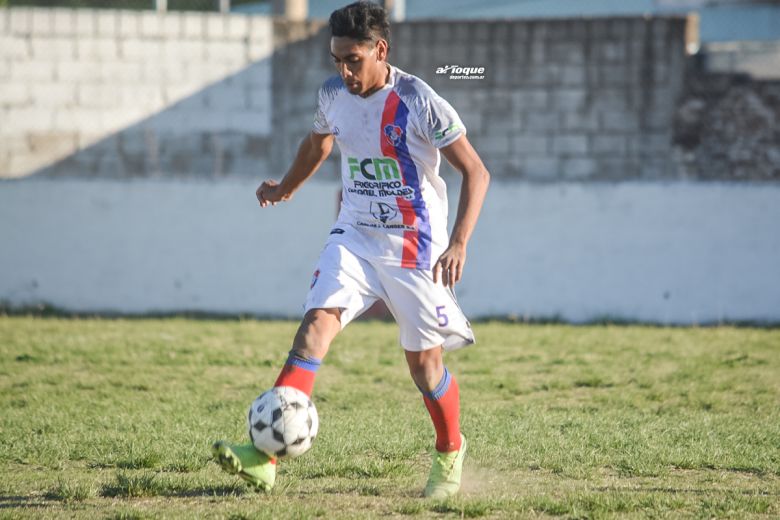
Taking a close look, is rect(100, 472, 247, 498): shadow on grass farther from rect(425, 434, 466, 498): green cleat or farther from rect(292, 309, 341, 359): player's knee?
rect(425, 434, 466, 498): green cleat

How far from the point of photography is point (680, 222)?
12984 mm

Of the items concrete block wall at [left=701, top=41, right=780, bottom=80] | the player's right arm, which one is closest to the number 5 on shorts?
the player's right arm

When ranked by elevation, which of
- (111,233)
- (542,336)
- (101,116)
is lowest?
(542,336)

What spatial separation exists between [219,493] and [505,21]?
10648 mm

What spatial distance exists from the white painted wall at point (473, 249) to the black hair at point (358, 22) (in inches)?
327

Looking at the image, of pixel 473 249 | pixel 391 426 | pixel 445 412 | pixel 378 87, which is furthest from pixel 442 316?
pixel 473 249

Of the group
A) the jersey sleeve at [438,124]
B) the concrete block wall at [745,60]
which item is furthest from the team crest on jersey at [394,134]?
the concrete block wall at [745,60]

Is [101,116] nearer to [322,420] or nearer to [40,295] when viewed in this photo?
[40,295]

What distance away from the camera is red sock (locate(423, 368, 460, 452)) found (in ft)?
16.7

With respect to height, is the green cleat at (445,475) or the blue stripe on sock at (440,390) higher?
the blue stripe on sock at (440,390)

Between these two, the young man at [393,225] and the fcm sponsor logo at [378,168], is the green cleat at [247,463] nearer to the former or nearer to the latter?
the young man at [393,225]

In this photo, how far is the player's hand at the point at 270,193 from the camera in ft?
18.0

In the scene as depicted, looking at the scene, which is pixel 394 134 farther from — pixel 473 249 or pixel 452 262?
pixel 473 249

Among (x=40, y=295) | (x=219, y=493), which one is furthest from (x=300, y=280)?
(x=219, y=493)
